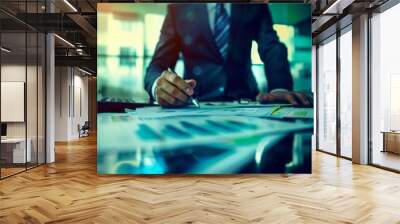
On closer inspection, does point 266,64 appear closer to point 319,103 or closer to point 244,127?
point 244,127

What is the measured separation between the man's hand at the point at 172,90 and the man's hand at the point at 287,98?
125cm

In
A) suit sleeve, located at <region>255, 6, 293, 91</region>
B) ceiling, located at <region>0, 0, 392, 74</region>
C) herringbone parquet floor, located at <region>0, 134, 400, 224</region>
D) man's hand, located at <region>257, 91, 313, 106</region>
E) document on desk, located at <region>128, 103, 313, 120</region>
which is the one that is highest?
ceiling, located at <region>0, 0, 392, 74</region>

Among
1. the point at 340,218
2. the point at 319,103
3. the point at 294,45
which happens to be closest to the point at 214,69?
the point at 294,45

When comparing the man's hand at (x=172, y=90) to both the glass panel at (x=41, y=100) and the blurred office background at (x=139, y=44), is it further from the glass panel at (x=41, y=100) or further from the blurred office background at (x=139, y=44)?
the glass panel at (x=41, y=100)

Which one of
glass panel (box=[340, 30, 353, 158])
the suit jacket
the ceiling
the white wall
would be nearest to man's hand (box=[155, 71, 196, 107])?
the suit jacket

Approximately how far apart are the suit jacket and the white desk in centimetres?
295

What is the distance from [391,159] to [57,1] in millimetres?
7869

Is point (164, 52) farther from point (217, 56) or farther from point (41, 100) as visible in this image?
point (41, 100)

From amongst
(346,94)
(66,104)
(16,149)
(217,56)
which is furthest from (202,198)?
(66,104)

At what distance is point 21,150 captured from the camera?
7441 mm

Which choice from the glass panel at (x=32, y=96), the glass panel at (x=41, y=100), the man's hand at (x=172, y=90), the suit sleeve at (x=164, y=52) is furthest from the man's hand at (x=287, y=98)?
the glass panel at (x=41, y=100)

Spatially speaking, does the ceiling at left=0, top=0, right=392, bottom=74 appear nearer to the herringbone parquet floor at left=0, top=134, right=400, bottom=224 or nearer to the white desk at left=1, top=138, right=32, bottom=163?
the white desk at left=1, top=138, right=32, bottom=163

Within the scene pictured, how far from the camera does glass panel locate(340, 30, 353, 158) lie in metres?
8.87

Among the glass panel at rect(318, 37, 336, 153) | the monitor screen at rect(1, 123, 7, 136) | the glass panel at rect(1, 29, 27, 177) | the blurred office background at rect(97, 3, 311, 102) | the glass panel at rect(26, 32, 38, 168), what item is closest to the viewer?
the blurred office background at rect(97, 3, 311, 102)
